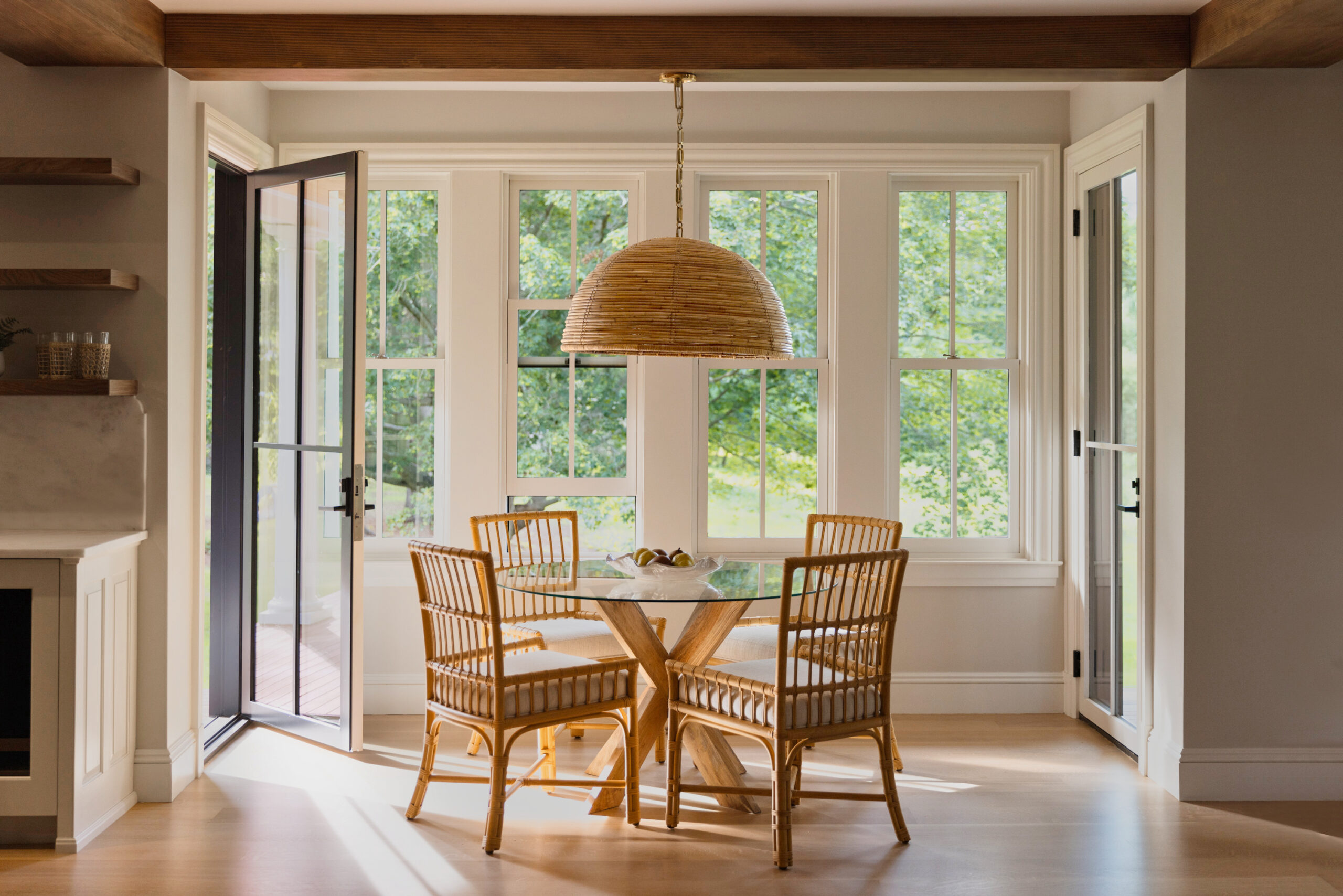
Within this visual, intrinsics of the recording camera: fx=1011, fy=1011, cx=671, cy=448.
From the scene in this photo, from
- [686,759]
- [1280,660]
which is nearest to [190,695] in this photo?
[686,759]

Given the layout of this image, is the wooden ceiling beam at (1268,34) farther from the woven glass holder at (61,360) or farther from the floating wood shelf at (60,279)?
the woven glass holder at (61,360)

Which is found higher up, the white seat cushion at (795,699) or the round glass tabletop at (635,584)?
the round glass tabletop at (635,584)

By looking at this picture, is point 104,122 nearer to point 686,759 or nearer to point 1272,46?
point 686,759

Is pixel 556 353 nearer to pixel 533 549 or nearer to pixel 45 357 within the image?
pixel 533 549

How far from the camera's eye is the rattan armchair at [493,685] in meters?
2.98

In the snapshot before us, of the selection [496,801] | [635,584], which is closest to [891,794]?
[635,584]

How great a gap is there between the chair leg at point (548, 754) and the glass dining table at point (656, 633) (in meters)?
0.15

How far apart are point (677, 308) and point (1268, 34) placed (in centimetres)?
204

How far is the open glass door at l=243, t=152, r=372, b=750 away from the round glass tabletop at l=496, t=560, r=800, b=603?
779 millimetres

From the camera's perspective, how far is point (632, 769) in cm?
321

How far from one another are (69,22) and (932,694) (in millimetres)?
4095

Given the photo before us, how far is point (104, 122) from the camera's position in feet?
11.3

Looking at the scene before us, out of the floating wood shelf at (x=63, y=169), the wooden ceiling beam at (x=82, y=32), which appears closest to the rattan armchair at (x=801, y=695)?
the floating wood shelf at (x=63, y=169)

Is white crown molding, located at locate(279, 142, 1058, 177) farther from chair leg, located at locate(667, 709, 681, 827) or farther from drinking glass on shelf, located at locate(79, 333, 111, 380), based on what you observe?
chair leg, located at locate(667, 709, 681, 827)
